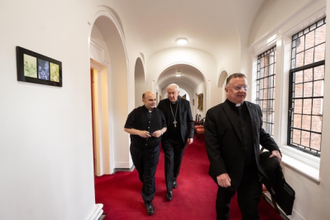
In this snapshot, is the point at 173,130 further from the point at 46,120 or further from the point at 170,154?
the point at 46,120

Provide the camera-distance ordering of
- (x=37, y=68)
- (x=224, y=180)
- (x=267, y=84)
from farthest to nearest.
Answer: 1. (x=267, y=84)
2. (x=224, y=180)
3. (x=37, y=68)

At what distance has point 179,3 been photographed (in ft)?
9.24

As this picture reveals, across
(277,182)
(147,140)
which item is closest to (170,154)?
(147,140)

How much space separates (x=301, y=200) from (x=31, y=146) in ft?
8.93

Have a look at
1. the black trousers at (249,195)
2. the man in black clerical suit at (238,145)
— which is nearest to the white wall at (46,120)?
the man in black clerical suit at (238,145)

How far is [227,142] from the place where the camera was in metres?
1.37

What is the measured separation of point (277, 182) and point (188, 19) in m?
3.30

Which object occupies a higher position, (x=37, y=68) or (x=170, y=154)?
(x=37, y=68)

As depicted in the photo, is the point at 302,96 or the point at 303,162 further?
the point at 302,96

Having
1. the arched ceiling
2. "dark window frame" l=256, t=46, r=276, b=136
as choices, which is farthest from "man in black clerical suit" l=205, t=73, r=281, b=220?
the arched ceiling

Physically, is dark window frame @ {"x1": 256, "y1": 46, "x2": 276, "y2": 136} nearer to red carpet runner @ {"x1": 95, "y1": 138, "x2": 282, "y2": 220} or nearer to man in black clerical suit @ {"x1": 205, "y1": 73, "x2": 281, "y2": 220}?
red carpet runner @ {"x1": 95, "y1": 138, "x2": 282, "y2": 220}

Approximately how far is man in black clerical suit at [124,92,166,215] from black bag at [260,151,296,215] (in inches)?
45.8

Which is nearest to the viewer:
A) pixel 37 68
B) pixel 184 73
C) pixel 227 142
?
pixel 37 68

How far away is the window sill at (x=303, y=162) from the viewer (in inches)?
65.3
